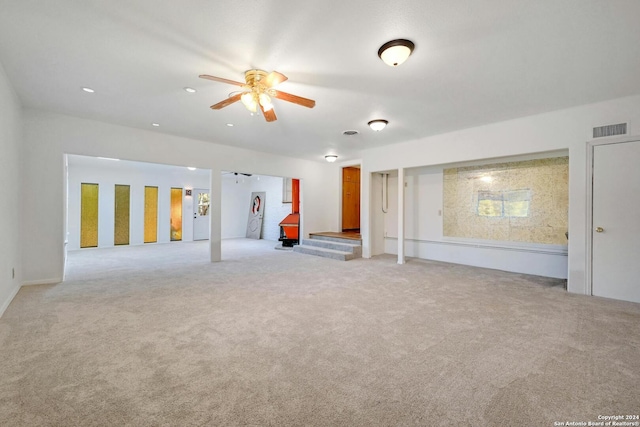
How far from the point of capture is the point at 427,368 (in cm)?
207

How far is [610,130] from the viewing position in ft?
12.5

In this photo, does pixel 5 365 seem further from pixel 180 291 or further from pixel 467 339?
pixel 467 339

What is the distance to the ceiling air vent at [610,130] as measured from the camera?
3744 mm

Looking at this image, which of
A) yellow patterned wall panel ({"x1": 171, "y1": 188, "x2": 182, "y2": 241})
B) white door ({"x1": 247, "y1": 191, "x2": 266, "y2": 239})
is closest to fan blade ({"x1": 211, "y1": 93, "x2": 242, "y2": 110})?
yellow patterned wall panel ({"x1": 171, "y1": 188, "x2": 182, "y2": 241})

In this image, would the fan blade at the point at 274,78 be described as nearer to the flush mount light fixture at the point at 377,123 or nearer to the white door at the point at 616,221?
the flush mount light fixture at the point at 377,123

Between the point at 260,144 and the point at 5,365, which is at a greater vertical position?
the point at 260,144

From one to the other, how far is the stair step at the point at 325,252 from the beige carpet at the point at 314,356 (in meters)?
2.28

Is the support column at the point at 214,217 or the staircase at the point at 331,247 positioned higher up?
the support column at the point at 214,217

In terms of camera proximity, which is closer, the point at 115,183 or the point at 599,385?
the point at 599,385

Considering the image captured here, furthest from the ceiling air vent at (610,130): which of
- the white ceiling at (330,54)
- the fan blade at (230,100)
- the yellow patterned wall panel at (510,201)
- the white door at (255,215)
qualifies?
the white door at (255,215)

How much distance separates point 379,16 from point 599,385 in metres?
3.06

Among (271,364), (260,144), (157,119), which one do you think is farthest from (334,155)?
(271,364)

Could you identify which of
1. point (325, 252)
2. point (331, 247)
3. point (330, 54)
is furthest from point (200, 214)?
point (330, 54)

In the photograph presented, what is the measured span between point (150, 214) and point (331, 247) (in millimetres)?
6443
